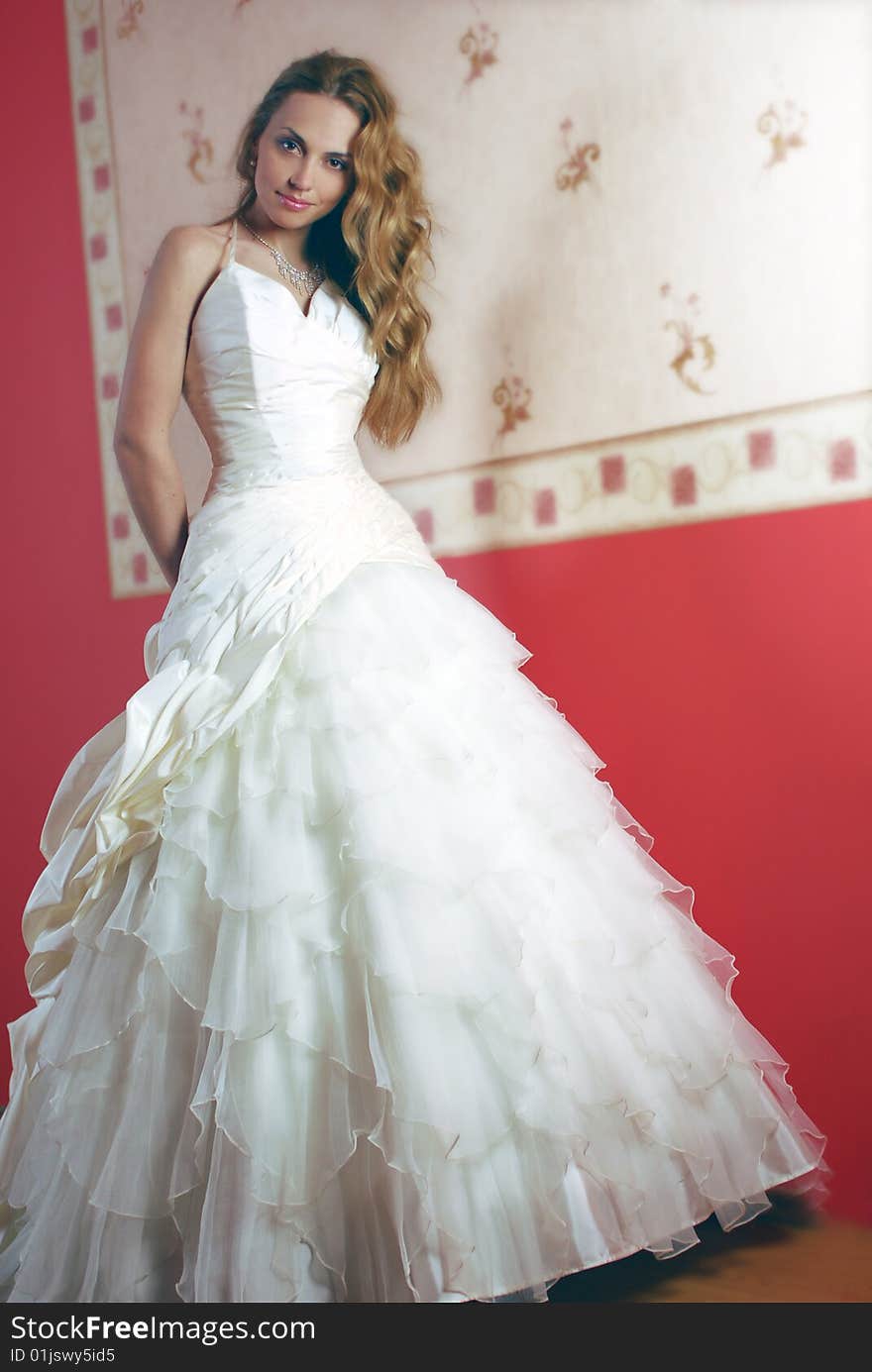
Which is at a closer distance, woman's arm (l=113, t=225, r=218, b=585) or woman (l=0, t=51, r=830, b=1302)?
woman (l=0, t=51, r=830, b=1302)

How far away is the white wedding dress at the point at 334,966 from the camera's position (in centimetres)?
125

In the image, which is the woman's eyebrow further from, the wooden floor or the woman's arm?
the wooden floor

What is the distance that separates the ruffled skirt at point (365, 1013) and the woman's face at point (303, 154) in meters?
0.50

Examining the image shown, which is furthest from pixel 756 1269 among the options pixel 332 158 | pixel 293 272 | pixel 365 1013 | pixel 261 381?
pixel 332 158

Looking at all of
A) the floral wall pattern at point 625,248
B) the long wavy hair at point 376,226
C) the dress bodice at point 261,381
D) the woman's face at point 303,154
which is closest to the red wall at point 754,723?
the floral wall pattern at point 625,248

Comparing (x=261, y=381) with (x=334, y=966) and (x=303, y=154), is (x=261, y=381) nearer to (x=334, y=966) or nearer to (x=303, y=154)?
(x=303, y=154)

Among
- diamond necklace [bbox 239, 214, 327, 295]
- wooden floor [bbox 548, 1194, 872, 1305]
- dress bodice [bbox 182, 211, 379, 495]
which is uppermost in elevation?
diamond necklace [bbox 239, 214, 327, 295]

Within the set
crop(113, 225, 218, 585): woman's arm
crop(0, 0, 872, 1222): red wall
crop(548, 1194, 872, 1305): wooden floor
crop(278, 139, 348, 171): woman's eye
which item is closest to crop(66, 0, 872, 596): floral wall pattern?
crop(0, 0, 872, 1222): red wall

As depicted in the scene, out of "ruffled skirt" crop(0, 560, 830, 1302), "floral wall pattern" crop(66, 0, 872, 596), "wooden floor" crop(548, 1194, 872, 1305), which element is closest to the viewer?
"ruffled skirt" crop(0, 560, 830, 1302)

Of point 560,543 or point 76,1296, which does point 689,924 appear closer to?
point 560,543

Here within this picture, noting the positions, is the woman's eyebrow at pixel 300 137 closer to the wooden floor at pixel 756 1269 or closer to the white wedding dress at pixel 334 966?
the white wedding dress at pixel 334 966

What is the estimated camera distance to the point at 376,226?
1.68m

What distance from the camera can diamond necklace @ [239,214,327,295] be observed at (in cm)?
167
